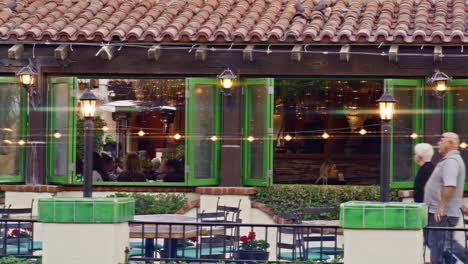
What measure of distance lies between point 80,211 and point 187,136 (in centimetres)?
746

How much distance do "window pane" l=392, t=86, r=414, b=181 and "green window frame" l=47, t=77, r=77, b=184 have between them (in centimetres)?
519

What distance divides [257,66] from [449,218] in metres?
6.60

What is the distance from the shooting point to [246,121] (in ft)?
65.2


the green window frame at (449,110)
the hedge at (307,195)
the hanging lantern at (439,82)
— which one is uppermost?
the hanging lantern at (439,82)

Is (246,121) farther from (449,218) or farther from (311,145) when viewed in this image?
(449,218)

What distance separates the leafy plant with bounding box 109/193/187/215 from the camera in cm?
1939

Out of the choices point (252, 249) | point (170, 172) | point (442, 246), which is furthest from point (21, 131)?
point (442, 246)

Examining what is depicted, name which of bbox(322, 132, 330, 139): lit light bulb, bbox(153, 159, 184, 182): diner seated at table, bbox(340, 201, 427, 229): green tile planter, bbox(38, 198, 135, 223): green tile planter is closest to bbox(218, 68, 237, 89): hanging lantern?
bbox(153, 159, 184, 182): diner seated at table

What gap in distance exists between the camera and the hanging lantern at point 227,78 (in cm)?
1940

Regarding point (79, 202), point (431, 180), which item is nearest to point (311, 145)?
point (431, 180)

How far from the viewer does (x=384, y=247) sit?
11969mm

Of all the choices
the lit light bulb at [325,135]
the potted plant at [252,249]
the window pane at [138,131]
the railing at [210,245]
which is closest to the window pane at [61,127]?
the window pane at [138,131]

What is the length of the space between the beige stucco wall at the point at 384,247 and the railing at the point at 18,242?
3.64m

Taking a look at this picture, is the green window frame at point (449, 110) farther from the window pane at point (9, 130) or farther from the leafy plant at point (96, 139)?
the window pane at point (9, 130)
